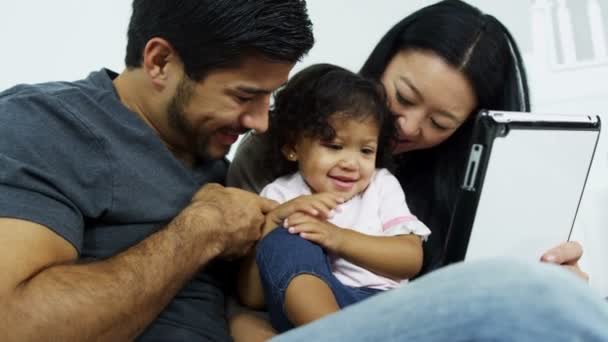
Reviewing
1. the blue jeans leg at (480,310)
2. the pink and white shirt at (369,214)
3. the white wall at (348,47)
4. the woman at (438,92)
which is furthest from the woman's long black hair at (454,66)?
the blue jeans leg at (480,310)

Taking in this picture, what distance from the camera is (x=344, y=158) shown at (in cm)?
114

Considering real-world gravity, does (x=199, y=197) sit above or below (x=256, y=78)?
below

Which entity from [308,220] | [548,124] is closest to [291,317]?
[308,220]

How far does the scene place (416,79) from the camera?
1312 mm

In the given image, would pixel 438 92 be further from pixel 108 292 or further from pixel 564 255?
pixel 108 292

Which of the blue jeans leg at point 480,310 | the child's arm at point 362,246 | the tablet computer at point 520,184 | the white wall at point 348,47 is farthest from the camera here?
the white wall at point 348,47

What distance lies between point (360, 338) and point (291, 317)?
1.27ft

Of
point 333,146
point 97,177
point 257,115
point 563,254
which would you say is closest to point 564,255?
point 563,254

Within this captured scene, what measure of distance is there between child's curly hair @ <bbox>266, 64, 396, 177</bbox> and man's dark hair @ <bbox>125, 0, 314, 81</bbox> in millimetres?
137

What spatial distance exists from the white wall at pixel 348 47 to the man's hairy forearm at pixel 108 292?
0.96 m

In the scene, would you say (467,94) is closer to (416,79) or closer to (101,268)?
(416,79)

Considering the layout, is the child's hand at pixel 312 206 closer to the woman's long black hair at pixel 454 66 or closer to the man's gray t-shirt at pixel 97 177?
the man's gray t-shirt at pixel 97 177

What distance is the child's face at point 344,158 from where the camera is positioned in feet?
3.76

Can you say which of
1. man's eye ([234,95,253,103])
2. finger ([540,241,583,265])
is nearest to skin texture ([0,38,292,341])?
man's eye ([234,95,253,103])
